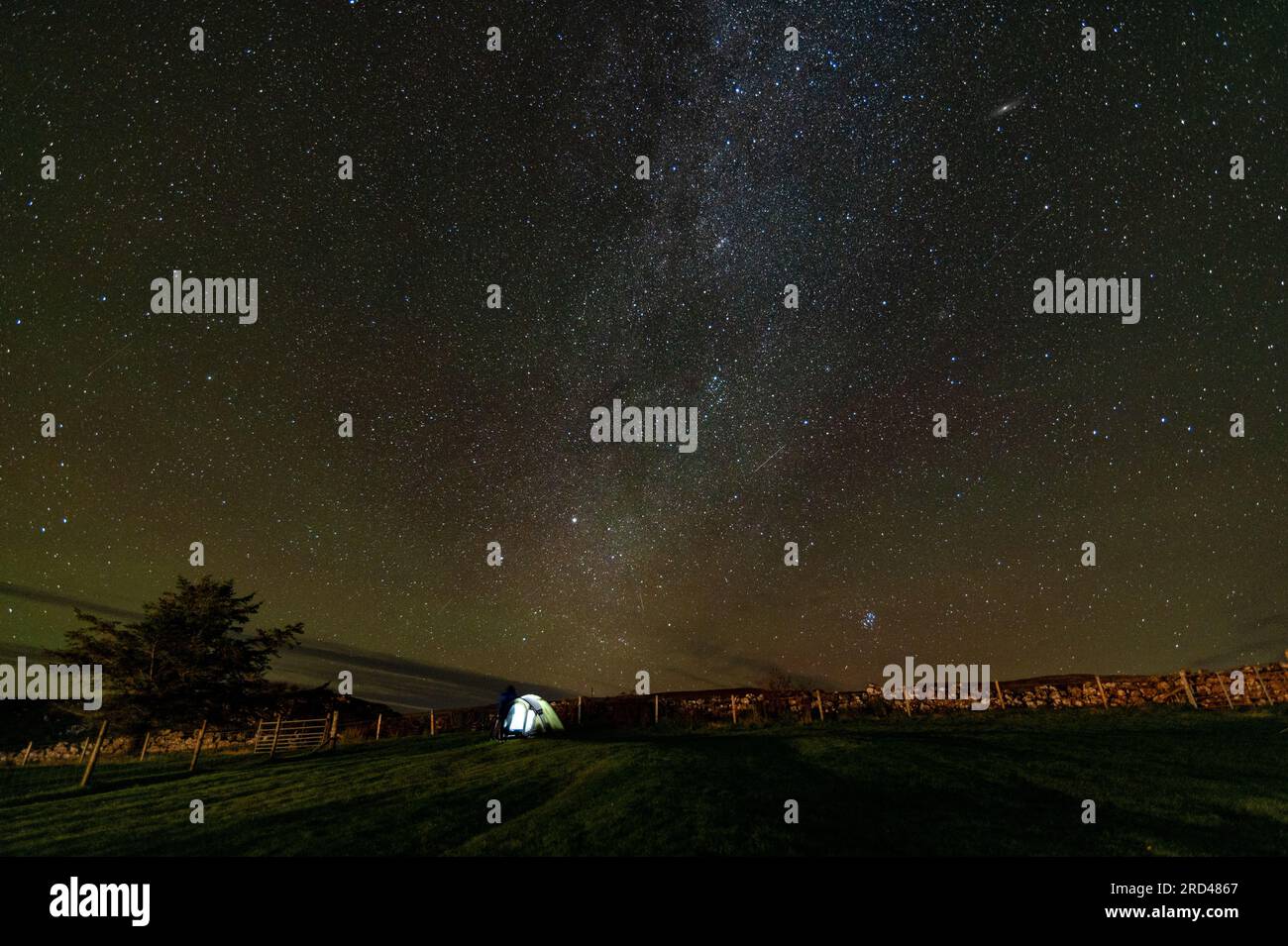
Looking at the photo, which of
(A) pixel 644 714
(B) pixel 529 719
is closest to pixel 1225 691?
(A) pixel 644 714

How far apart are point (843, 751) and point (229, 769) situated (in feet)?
73.8

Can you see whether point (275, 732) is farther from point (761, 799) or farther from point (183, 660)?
point (761, 799)

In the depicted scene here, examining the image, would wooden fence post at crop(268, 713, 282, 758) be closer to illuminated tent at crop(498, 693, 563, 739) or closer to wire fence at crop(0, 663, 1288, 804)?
wire fence at crop(0, 663, 1288, 804)

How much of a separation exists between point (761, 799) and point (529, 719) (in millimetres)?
15774

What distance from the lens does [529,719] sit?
25672 millimetres

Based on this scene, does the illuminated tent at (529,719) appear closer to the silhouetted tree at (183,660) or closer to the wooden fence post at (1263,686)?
the silhouetted tree at (183,660)

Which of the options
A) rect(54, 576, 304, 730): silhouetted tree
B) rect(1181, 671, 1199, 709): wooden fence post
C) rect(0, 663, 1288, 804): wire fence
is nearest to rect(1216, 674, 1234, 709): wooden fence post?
rect(0, 663, 1288, 804): wire fence

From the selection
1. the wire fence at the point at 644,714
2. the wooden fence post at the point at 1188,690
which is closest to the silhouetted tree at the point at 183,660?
the wire fence at the point at 644,714

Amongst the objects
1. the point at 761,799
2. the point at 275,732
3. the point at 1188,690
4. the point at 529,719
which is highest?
the point at 761,799
